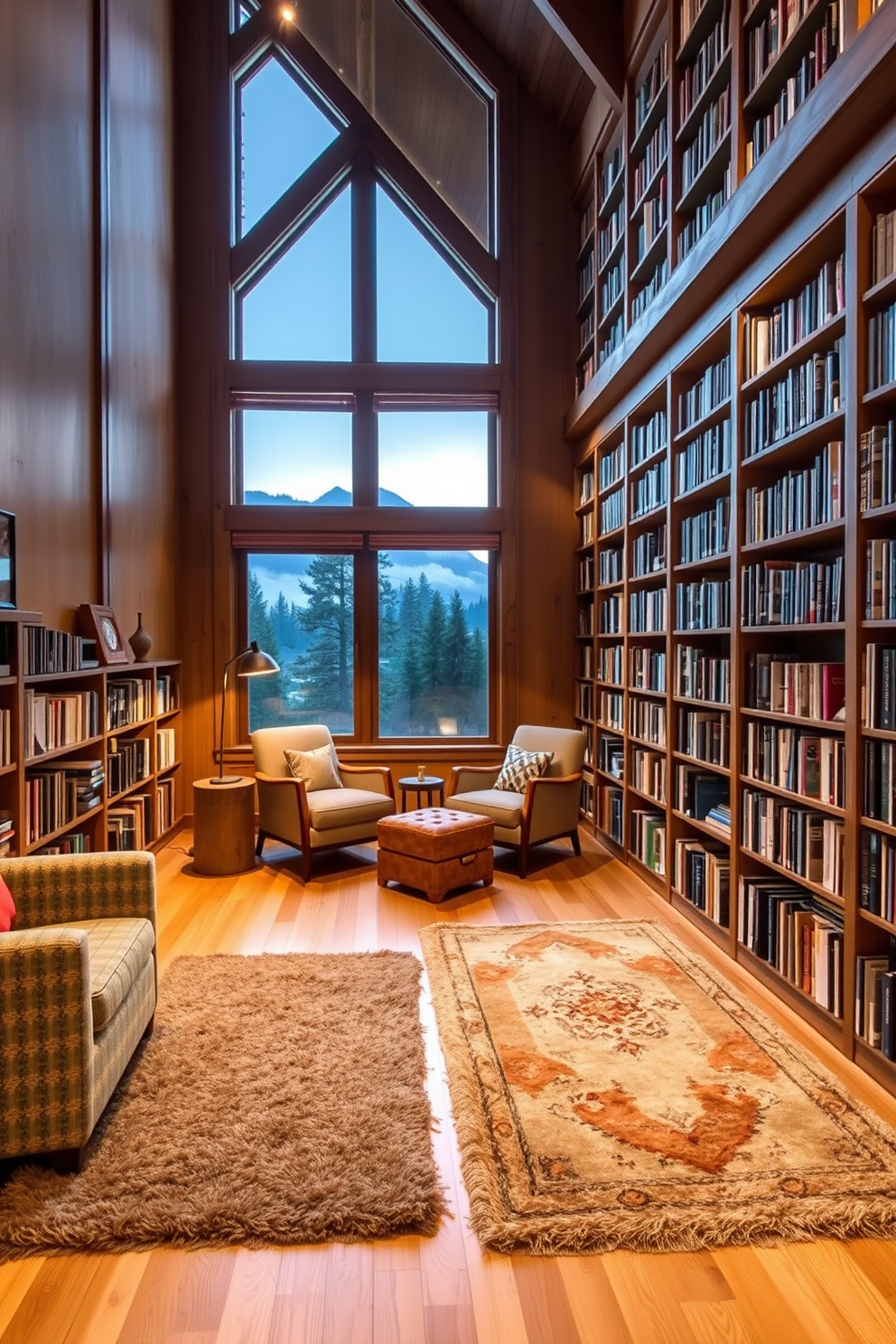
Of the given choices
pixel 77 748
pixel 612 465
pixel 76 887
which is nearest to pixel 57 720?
pixel 77 748

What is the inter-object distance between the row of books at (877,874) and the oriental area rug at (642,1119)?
552 millimetres

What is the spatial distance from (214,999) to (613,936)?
1.85 m

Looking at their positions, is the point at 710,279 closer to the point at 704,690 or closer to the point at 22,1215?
the point at 704,690

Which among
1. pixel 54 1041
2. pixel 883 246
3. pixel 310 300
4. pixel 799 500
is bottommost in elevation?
pixel 54 1041

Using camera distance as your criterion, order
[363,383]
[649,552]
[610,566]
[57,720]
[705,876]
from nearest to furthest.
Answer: [57,720], [705,876], [649,552], [610,566], [363,383]

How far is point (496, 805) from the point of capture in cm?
501

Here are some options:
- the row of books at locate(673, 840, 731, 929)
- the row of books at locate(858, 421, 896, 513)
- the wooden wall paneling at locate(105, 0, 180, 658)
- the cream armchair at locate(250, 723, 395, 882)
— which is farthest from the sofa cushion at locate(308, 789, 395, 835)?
the row of books at locate(858, 421, 896, 513)

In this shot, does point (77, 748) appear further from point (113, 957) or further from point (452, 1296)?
point (452, 1296)

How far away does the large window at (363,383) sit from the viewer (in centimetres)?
638

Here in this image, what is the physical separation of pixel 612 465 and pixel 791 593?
2682 millimetres

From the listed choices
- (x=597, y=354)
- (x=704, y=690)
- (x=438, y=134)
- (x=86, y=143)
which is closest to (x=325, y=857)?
(x=704, y=690)

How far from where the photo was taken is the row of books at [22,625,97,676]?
131 inches

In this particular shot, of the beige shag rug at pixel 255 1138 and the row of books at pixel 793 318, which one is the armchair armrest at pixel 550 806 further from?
the row of books at pixel 793 318

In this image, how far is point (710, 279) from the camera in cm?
353
